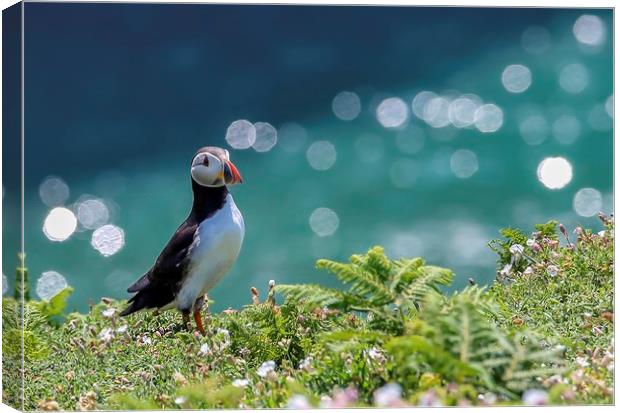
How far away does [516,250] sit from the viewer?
248 inches

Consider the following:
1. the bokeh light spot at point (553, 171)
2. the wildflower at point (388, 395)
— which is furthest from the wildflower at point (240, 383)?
the bokeh light spot at point (553, 171)

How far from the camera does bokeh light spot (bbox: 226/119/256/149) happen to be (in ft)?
19.7

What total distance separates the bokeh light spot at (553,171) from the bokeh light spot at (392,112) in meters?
0.87

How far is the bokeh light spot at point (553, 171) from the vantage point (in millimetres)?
6004

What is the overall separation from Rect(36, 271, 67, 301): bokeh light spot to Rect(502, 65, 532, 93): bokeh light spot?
9.54 ft

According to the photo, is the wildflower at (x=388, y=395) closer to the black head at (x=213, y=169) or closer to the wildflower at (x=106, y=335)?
the black head at (x=213, y=169)

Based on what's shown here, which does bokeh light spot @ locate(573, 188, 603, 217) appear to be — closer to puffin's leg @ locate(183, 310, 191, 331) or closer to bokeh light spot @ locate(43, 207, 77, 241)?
puffin's leg @ locate(183, 310, 191, 331)

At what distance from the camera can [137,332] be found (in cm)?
622

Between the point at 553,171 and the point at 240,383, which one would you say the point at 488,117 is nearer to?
the point at 553,171

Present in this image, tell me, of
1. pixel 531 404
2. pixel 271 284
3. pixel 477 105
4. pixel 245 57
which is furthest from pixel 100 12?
pixel 531 404

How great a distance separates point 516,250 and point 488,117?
887 mm

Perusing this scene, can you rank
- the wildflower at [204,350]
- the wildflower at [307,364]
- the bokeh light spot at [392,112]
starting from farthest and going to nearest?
the bokeh light spot at [392,112], the wildflower at [204,350], the wildflower at [307,364]

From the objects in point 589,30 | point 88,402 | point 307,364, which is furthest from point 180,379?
point 589,30

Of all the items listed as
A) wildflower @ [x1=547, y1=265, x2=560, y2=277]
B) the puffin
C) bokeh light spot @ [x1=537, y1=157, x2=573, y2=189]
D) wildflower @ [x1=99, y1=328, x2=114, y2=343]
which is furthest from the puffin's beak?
wildflower @ [x1=547, y1=265, x2=560, y2=277]
